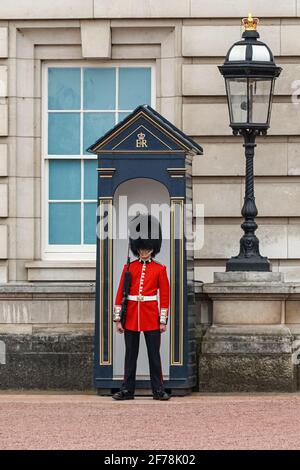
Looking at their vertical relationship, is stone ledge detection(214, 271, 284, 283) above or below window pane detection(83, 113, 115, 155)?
below

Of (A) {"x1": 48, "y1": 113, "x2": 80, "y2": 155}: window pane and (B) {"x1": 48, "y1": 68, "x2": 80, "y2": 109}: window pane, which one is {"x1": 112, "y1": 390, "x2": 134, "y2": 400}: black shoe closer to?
(A) {"x1": 48, "y1": 113, "x2": 80, "y2": 155}: window pane

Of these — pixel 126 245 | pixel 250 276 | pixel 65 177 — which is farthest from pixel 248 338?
pixel 65 177

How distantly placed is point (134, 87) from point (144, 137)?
7.80 ft

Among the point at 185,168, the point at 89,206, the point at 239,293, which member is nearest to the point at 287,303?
the point at 239,293

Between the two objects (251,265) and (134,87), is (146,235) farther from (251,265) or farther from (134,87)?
(134,87)

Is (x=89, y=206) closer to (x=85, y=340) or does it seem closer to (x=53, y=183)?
(x=53, y=183)

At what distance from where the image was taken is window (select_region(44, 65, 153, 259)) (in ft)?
60.2

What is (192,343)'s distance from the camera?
16.2 meters

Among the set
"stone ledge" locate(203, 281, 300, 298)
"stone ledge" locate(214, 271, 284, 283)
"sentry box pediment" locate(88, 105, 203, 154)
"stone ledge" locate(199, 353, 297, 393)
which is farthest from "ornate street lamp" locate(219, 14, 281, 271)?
"stone ledge" locate(199, 353, 297, 393)

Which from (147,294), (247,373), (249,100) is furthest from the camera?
(249,100)

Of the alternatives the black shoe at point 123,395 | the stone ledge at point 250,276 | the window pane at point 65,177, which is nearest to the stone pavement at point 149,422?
the black shoe at point 123,395

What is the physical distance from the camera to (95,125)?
18375 mm

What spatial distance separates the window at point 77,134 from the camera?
60.2 feet

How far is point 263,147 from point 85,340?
275 cm
